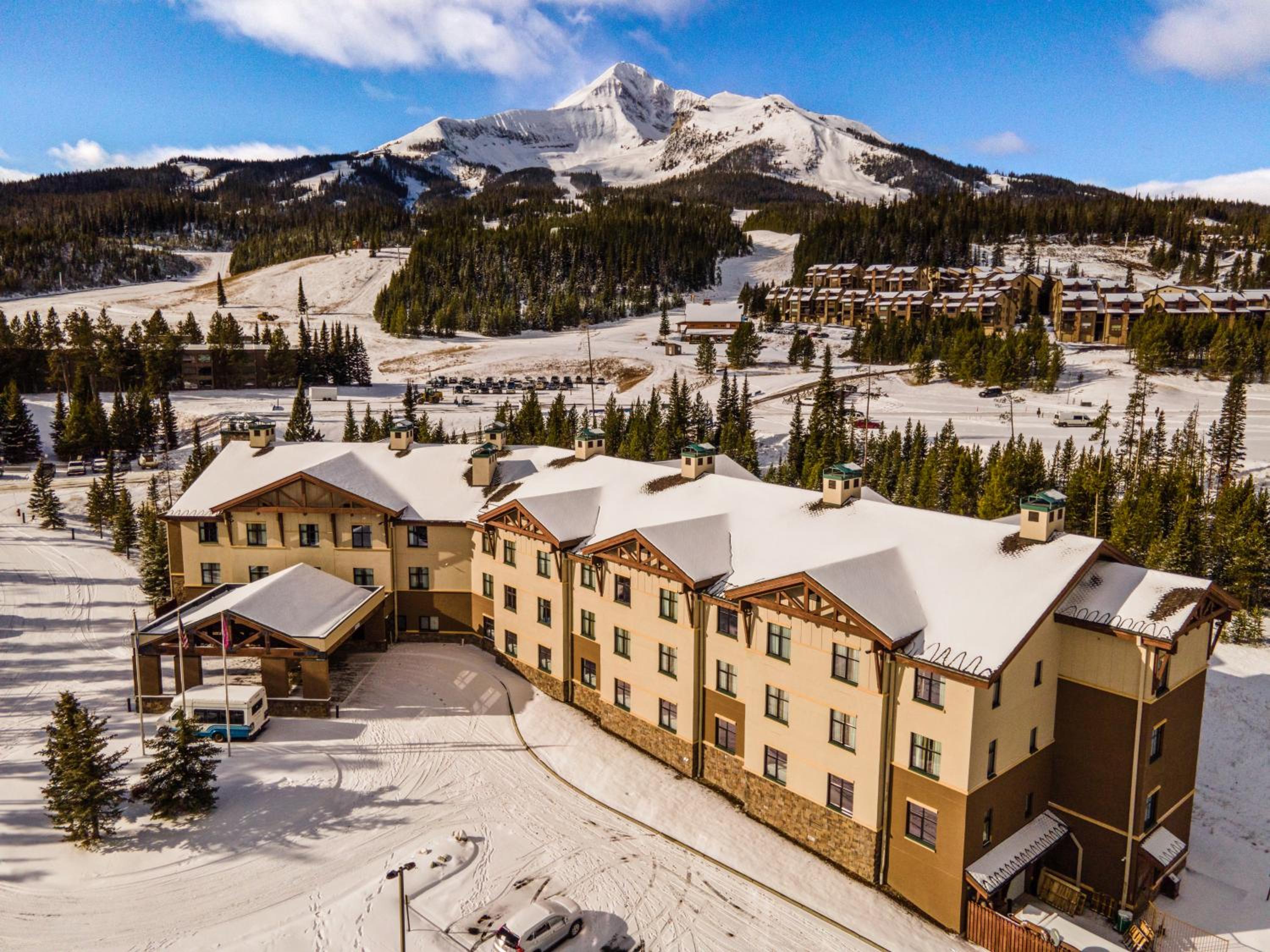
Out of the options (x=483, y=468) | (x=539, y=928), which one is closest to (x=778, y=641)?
(x=539, y=928)

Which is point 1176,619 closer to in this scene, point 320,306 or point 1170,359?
point 1170,359

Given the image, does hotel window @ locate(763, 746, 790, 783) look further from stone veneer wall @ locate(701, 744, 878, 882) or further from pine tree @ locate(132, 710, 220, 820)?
pine tree @ locate(132, 710, 220, 820)

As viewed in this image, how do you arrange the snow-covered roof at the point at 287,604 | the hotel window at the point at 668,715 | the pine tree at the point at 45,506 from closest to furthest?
1. the hotel window at the point at 668,715
2. the snow-covered roof at the point at 287,604
3. the pine tree at the point at 45,506

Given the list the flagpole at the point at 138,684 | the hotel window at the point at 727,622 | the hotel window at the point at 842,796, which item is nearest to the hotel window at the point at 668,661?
the hotel window at the point at 727,622

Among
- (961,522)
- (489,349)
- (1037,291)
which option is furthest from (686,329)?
(961,522)

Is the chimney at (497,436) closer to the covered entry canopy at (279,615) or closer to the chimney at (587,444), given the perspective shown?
the chimney at (587,444)

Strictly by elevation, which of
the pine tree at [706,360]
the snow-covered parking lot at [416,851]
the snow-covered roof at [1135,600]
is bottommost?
the snow-covered parking lot at [416,851]
